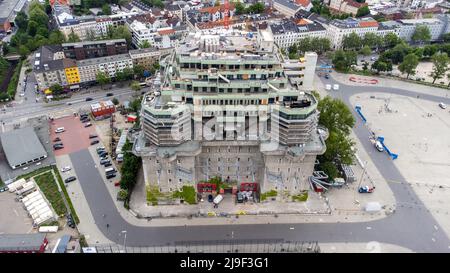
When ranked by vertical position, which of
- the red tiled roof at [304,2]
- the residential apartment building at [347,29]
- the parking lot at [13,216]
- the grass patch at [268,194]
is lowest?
the parking lot at [13,216]

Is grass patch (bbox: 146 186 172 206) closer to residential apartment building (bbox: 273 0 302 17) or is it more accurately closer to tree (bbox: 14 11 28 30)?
residential apartment building (bbox: 273 0 302 17)

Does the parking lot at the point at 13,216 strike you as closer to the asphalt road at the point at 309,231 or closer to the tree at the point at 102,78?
the asphalt road at the point at 309,231

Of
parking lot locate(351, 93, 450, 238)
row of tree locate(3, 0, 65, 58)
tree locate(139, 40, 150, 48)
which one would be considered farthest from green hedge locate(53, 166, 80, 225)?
row of tree locate(3, 0, 65, 58)

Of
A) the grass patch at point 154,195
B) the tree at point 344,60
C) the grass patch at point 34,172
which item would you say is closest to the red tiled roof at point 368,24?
the tree at point 344,60

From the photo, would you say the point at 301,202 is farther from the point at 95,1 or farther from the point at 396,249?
the point at 95,1

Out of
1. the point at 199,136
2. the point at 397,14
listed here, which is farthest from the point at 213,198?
the point at 397,14

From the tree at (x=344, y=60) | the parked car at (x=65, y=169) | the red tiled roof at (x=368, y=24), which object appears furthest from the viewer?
the red tiled roof at (x=368, y=24)

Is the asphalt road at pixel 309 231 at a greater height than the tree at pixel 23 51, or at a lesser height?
lesser

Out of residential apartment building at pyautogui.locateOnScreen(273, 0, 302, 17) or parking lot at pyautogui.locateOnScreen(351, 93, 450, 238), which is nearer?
parking lot at pyautogui.locateOnScreen(351, 93, 450, 238)
